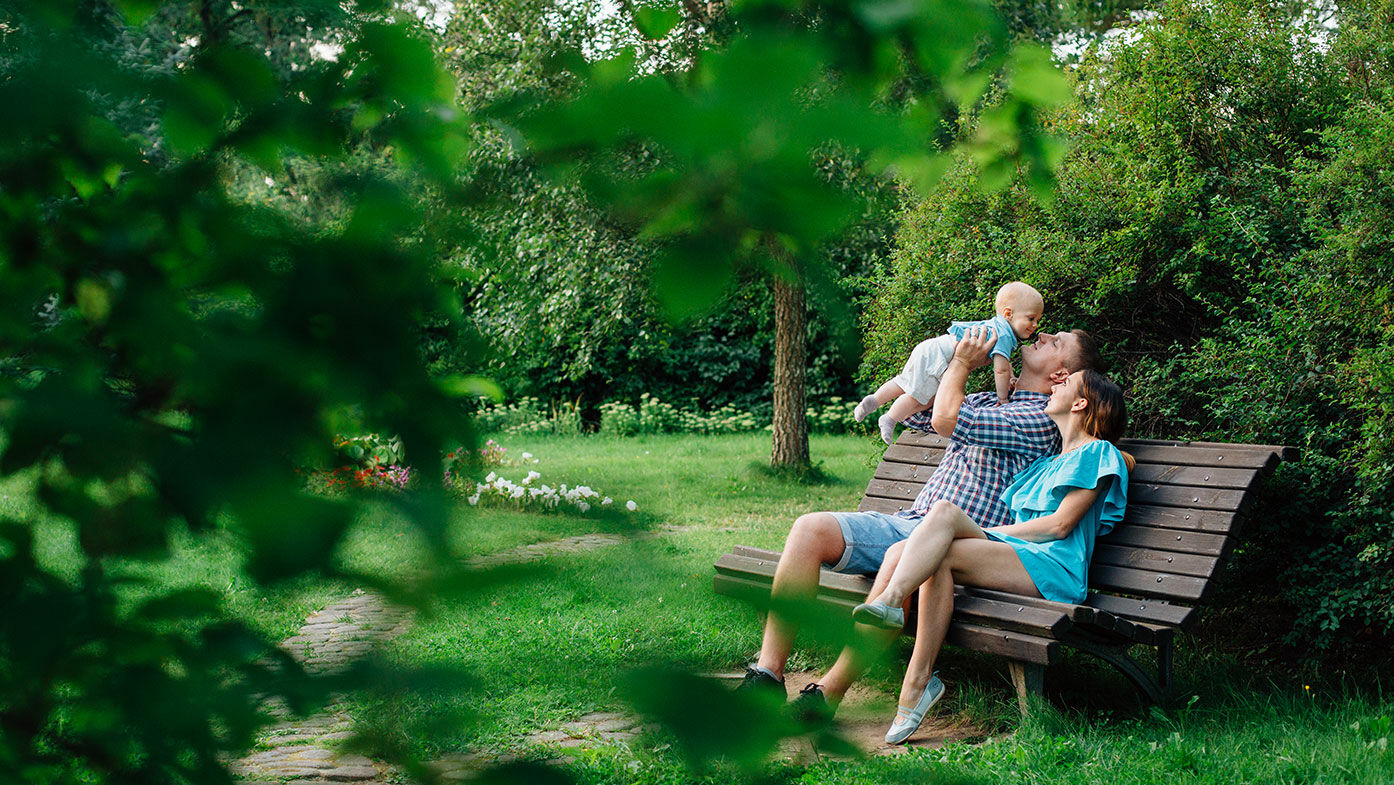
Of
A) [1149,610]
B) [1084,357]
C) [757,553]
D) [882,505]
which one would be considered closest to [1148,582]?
[1149,610]

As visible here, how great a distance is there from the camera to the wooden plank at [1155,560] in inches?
136

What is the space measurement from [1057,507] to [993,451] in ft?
1.26

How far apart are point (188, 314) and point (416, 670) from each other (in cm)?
29

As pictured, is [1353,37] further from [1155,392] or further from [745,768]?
[745,768]

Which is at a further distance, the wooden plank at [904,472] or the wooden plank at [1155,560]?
the wooden plank at [904,472]

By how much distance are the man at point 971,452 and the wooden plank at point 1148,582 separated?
1.26ft

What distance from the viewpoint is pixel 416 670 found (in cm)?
73

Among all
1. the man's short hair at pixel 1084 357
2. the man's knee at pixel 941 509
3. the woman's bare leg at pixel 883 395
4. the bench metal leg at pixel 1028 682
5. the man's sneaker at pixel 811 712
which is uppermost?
the man's short hair at pixel 1084 357

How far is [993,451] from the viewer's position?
3.95 metres

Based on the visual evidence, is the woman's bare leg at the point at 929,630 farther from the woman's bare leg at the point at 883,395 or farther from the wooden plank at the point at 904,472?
the wooden plank at the point at 904,472

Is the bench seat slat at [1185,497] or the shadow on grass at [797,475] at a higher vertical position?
the bench seat slat at [1185,497]

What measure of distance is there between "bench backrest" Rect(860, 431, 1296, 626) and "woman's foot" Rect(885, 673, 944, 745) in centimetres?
67

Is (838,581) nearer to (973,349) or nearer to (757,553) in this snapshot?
(757,553)

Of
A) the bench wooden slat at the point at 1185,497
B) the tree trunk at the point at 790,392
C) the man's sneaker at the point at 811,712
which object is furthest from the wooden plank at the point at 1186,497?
the tree trunk at the point at 790,392
